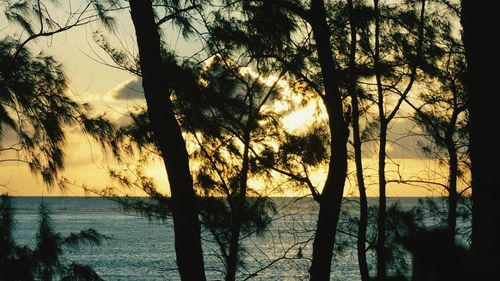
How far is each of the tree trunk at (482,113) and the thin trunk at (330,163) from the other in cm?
260

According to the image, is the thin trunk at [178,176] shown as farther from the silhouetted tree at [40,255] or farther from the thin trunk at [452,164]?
the thin trunk at [452,164]

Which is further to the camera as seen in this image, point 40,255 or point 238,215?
point 238,215

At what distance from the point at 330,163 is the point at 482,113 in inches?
108

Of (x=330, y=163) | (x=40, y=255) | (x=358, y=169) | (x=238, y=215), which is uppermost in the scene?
(x=358, y=169)

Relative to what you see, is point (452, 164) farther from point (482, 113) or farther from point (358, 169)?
point (482, 113)

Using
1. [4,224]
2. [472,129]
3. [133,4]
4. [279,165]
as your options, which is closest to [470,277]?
[472,129]

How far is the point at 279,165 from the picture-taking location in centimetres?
990

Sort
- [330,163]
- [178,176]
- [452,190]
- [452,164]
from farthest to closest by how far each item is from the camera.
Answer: [452,164]
[452,190]
[330,163]
[178,176]

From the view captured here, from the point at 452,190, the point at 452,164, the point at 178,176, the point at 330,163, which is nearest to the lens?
the point at 178,176

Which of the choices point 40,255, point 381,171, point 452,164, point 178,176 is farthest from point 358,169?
point 178,176

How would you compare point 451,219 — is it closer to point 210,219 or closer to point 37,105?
point 210,219

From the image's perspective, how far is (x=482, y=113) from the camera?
3221 mm

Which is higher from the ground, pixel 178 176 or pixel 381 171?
pixel 381 171

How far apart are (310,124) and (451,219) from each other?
7.43ft
